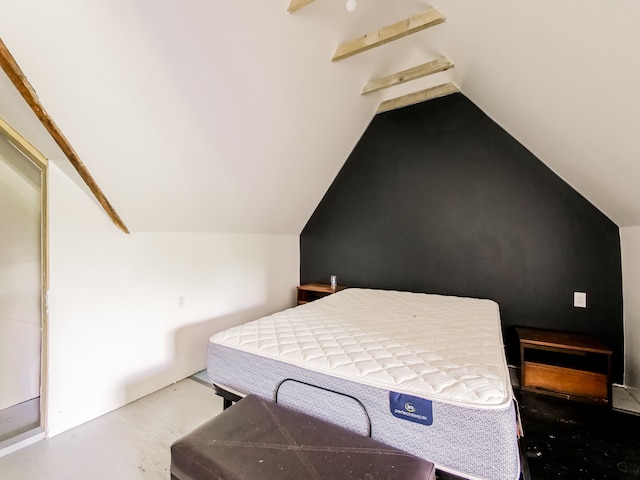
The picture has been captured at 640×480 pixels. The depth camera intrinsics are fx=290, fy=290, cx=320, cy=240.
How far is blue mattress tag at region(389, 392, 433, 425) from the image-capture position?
1000 mm

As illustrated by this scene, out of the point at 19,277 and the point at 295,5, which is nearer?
the point at 295,5

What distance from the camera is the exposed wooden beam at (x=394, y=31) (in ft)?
6.40

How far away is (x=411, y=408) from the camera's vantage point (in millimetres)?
1025

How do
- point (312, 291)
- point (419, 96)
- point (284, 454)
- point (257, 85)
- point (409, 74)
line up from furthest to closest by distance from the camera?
point (312, 291) < point (419, 96) < point (409, 74) < point (257, 85) < point (284, 454)

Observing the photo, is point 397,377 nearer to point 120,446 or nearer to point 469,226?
point 120,446

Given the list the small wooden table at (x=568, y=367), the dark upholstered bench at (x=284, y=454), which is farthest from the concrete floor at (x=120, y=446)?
the small wooden table at (x=568, y=367)

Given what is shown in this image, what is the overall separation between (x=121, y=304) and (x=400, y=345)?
1.92 metres

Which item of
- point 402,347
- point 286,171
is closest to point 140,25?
point 286,171

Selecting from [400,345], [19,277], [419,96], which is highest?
[419,96]

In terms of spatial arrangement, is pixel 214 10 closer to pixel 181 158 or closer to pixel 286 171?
pixel 181 158

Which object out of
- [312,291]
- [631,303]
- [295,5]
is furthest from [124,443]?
[631,303]

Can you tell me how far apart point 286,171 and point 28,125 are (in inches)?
69.0

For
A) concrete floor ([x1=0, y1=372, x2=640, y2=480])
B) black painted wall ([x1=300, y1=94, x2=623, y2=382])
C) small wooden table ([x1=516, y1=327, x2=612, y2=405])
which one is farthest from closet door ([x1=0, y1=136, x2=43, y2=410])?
small wooden table ([x1=516, y1=327, x2=612, y2=405])

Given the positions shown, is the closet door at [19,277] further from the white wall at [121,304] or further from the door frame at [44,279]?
the white wall at [121,304]
